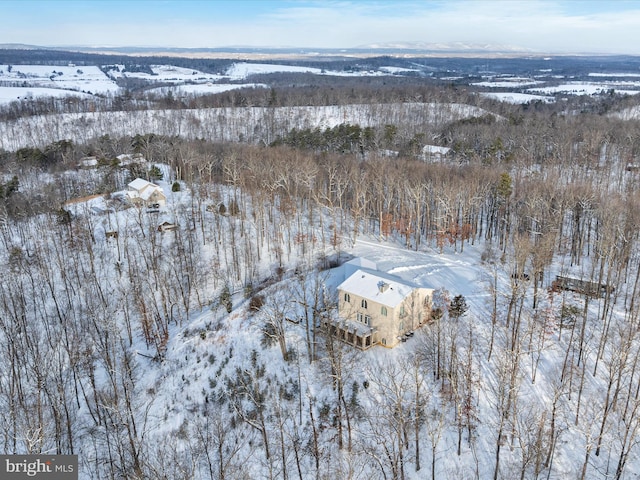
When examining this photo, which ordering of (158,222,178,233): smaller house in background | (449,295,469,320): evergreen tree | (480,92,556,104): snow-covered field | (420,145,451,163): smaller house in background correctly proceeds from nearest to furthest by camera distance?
1. (449,295,469,320): evergreen tree
2. (158,222,178,233): smaller house in background
3. (420,145,451,163): smaller house in background
4. (480,92,556,104): snow-covered field

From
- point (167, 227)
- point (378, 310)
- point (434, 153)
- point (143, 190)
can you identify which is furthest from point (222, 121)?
point (378, 310)

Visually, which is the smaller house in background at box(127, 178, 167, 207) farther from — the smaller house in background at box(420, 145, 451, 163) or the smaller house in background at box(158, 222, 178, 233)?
the smaller house in background at box(420, 145, 451, 163)

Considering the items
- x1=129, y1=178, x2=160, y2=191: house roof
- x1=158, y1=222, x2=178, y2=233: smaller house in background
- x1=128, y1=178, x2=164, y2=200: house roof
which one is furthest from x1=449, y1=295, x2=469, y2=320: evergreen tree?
x1=129, y1=178, x2=160, y2=191: house roof

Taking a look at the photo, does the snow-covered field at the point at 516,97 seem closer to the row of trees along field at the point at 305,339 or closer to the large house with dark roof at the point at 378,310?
the row of trees along field at the point at 305,339

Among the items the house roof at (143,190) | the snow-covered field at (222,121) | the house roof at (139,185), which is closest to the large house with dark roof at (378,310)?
the house roof at (143,190)

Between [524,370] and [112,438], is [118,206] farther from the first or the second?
[524,370]

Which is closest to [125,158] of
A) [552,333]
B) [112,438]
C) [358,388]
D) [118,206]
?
[118,206]
